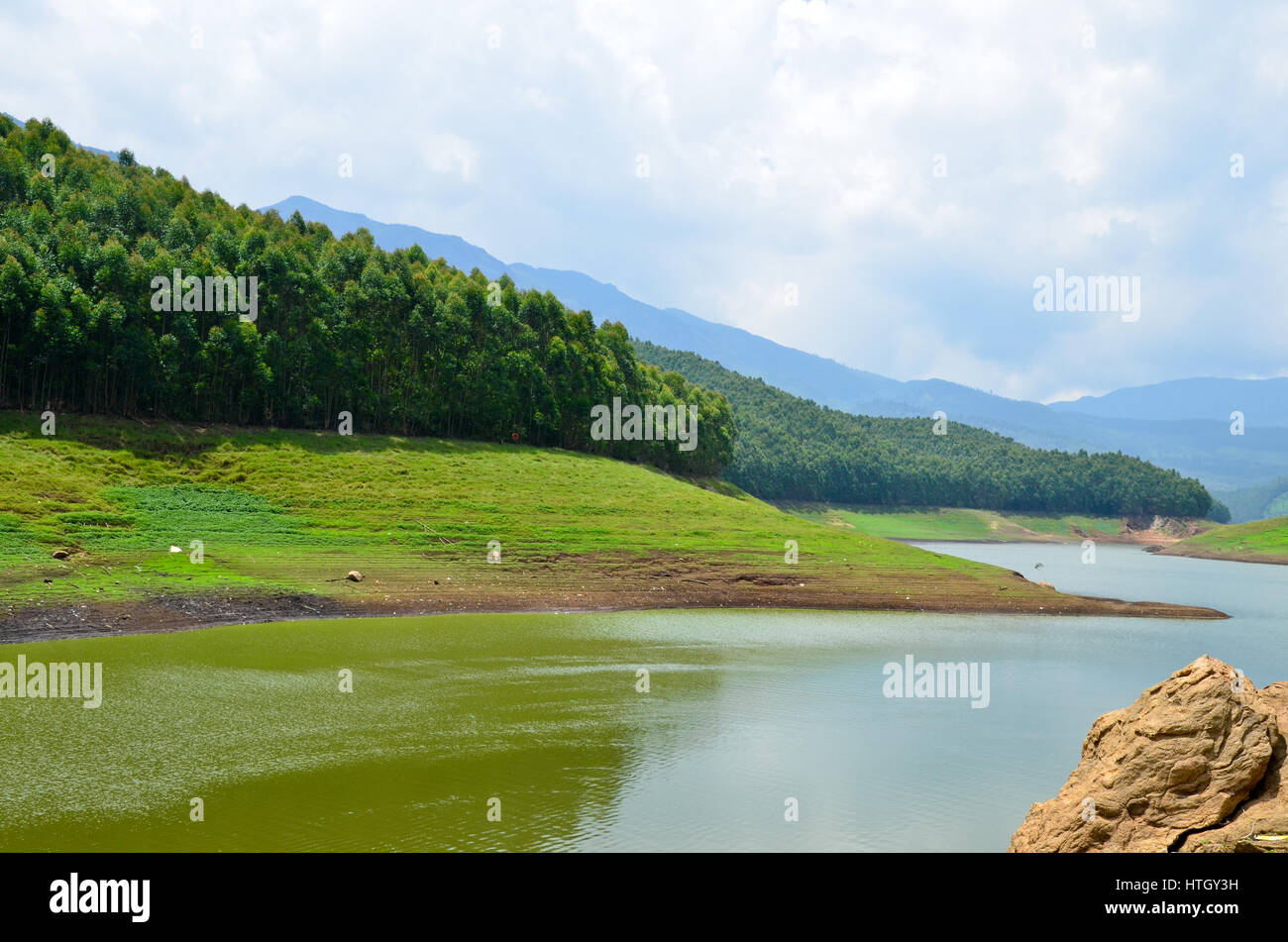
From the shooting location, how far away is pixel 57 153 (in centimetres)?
8556

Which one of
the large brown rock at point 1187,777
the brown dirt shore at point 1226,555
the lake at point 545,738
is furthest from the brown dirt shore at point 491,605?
the brown dirt shore at point 1226,555

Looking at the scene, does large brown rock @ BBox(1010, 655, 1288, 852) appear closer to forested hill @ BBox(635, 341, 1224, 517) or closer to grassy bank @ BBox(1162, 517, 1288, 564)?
grassy bank @ BBox(1162, 517, 1288, 564)

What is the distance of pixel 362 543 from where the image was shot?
52375 mm

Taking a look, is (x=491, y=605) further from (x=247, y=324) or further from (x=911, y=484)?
(x=911, y=484)

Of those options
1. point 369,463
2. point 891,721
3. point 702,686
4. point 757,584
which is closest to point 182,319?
point 369,463

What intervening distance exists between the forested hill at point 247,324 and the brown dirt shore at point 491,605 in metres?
30.6

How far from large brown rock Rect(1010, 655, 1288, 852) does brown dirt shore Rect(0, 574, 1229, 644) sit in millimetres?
33670

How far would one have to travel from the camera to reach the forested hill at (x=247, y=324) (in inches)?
2456

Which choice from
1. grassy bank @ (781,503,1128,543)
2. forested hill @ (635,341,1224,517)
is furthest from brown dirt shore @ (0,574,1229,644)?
forested hill @ (635,341,1224,517)

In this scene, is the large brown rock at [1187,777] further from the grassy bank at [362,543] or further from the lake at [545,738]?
the grassy bank at [362,543]

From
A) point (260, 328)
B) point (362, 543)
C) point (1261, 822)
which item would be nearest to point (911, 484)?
point (260, 328)

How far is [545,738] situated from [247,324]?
55987 mm

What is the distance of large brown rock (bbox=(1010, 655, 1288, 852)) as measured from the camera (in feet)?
40.2
